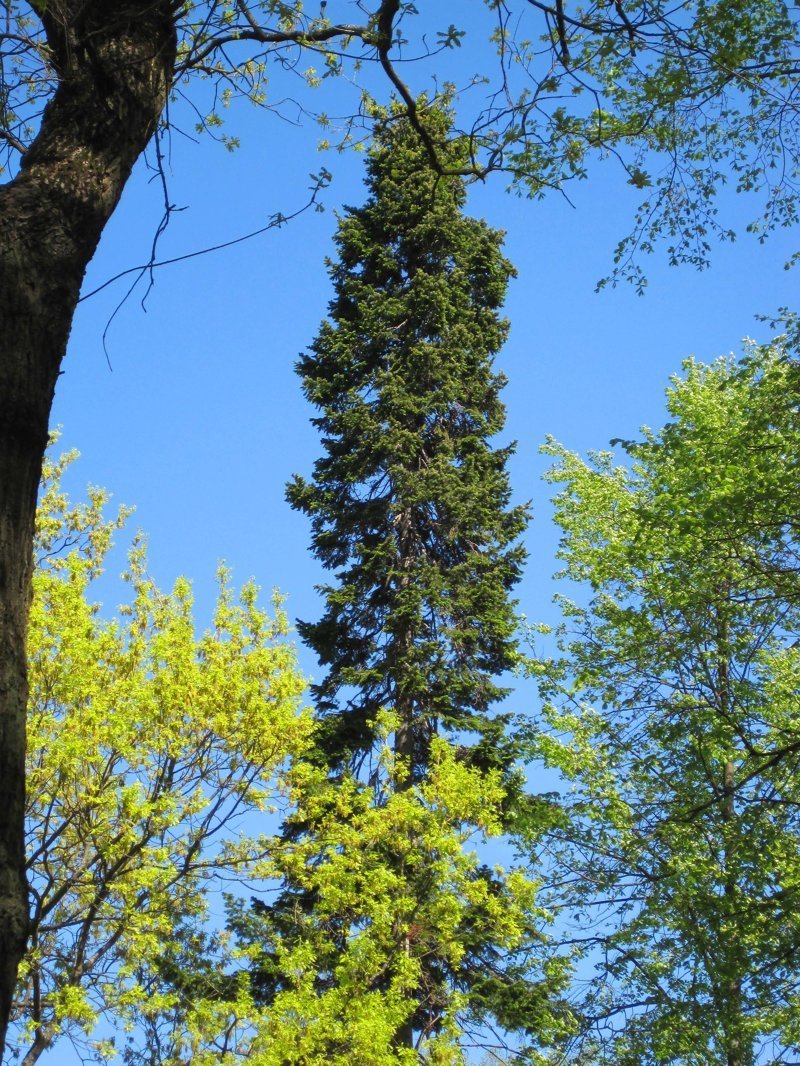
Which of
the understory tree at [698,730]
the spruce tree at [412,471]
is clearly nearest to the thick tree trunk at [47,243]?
the understory tree at [698,730]

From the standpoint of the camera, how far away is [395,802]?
1228 cm

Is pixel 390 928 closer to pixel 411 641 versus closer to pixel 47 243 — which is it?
pixel 411 641

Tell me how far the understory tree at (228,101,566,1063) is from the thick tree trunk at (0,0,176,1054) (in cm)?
671

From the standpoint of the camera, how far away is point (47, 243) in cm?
291

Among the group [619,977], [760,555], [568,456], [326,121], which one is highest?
[568,456]

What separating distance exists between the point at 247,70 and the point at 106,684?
841 centimetres

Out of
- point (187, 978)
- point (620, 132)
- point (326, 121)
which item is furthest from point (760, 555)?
point (187, 978)

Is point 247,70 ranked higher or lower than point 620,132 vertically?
lower

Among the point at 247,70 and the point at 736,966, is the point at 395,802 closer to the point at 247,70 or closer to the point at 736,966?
the point at 736,966

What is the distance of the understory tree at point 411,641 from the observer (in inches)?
Result: 468

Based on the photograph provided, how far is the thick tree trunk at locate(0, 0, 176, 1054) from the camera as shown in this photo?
242cm

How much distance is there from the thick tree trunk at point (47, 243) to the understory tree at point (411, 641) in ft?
22.0

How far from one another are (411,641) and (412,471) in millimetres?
3133

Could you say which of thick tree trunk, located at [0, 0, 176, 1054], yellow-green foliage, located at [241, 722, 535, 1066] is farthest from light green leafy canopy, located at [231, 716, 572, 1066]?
thick tree trunk, located at [0, 0, 176, 1054]
